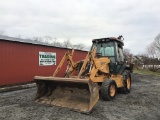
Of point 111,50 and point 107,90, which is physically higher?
point 111,50

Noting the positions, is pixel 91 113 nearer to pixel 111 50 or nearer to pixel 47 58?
pixel 111 50

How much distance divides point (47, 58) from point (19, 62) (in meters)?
2.43

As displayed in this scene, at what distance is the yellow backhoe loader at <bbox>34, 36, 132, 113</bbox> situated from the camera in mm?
6524

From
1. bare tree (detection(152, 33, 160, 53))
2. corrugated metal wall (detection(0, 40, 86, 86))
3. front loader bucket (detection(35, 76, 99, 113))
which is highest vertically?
bare tree (detection(152, 33, 160, 53))

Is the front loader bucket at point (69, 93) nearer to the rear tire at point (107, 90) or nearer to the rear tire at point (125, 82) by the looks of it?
the rear tire at point (107, 90)

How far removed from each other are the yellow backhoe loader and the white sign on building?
4853 millimetres

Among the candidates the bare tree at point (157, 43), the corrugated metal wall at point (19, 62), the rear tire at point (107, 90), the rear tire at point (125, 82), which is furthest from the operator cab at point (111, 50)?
the bare tree at point (157, 43)

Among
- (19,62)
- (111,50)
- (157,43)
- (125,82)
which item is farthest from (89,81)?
(157,43)

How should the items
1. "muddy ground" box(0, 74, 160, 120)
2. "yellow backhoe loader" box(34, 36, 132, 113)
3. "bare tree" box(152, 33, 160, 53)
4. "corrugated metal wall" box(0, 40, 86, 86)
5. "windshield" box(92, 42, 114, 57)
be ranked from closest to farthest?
"muddy ground" box(0, 74, 160, 120) → "yellow backhoe loader" box(34, 36, 132, 113) → "windshield" box(92, 42, 114, 57) → "corrugated metal wall" box(0, 40, 86, 86) → "bare tree" box(152, 33, 160, 53)

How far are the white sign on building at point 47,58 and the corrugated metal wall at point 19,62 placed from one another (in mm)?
240

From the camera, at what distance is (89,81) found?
6.23 m

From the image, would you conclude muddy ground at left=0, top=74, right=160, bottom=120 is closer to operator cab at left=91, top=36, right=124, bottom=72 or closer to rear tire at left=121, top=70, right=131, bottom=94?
rear tire at left=121, top=70, right=131, bottom=94

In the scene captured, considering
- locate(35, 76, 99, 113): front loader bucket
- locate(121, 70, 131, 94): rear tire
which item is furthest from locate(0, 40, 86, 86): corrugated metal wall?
locate(121, 70, 131, 94): rear tire

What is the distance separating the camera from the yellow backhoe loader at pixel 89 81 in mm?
6524
